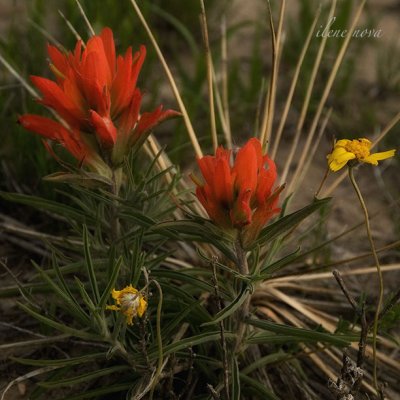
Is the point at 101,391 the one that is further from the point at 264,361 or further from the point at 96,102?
the point at 96,102

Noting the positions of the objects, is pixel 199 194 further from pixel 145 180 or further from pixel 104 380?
pixel 104 380

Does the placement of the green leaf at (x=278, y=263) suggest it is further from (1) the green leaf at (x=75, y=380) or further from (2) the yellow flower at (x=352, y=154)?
(1) the green leaf at (x=75, y=380)

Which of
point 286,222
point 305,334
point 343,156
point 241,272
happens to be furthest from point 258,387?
point 343,156

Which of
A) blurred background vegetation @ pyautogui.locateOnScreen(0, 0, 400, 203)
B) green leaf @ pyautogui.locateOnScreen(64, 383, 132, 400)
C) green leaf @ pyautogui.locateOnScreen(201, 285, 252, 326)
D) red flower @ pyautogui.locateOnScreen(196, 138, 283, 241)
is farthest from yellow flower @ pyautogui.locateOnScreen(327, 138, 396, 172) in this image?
blurred background vegetation @ pyautogui.locateOnScreen(0, 0, 400, 203)

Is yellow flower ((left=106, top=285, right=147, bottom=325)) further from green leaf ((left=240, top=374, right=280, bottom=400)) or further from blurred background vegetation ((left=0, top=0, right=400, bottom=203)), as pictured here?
blurred background vegetation ((left=0, top=0, right=400, bottom=203))

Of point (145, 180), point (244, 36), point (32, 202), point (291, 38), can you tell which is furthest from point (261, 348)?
point (244, 36)

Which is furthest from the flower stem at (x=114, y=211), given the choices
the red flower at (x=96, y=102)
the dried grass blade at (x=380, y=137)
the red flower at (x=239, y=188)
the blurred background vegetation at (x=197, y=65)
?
the dried grass blade at (x=380, y=137)
